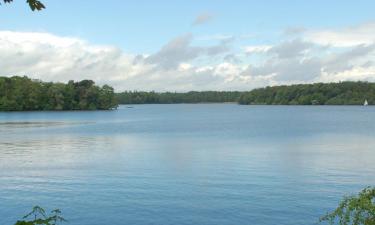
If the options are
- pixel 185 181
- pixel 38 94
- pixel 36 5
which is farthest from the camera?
pixel 38 94

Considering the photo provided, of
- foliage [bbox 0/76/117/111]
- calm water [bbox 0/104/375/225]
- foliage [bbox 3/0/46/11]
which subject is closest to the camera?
foliage [bbox 3/0/46/11]

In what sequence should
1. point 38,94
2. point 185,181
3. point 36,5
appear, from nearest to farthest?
point 36,5
point 185,181
point 38,94

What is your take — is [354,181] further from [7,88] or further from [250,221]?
[7,88]

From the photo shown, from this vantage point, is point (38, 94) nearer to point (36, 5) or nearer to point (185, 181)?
point (185, 181)

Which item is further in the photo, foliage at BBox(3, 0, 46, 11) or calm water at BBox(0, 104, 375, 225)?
calm water at BBox(0, 104, 375, 225)

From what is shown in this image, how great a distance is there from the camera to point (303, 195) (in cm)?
2759

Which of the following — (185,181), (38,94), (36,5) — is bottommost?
(185,181)

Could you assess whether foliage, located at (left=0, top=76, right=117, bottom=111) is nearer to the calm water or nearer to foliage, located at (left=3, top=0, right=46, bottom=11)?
the calm water

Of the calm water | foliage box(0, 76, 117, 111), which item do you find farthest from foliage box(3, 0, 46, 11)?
foliage box(0, 76, 117, 111)

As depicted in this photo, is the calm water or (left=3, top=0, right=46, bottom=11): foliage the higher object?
(left=3, top=0, right=46, bottom=11): foliage

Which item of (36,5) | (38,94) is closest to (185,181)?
(36,5)

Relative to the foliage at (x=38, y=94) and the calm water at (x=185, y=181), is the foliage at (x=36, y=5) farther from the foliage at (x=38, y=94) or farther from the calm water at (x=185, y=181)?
the foliage at (x=38, y=94)

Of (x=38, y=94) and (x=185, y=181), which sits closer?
(x=185, y=181)

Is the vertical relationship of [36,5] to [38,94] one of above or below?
below
